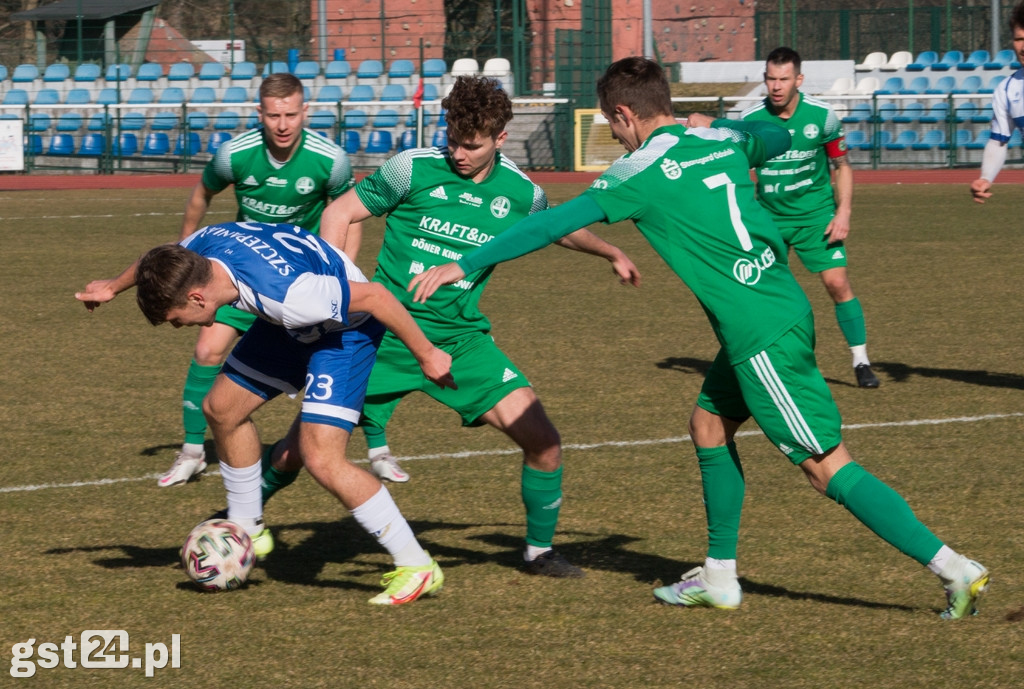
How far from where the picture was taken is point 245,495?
17.5 ft

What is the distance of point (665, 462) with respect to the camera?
7121mm

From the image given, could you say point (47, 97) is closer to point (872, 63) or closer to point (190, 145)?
point (190, 145)

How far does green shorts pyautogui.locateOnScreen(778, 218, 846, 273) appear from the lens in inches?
366

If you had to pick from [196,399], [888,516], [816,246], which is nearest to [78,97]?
[816,246]

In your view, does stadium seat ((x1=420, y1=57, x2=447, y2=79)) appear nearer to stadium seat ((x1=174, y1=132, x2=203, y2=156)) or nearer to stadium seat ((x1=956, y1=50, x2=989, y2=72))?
stadium seat ((x1=174, y1=132, x2=203, y2=156))

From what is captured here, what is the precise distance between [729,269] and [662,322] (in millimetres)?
7245

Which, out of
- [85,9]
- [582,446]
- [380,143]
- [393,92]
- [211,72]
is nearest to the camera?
[582,446]

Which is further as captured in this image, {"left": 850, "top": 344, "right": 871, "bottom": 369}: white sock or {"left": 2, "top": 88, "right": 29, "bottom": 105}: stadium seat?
{"left": 2, "top": 88, "right": 29, "bottom": 105}: stadium seat

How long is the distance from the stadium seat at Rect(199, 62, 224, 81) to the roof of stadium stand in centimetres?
420

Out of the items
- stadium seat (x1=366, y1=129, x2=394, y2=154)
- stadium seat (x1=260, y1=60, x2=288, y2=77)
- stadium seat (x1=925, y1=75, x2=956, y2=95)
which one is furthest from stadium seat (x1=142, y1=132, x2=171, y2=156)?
stadium seat (x1=925, y1=75, x2=956, y2=95)

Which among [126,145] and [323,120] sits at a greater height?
[323,120]

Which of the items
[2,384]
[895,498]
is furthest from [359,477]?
[2,384]

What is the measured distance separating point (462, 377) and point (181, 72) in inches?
1215

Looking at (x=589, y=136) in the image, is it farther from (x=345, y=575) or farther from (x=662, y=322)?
(x=345, y=575)
